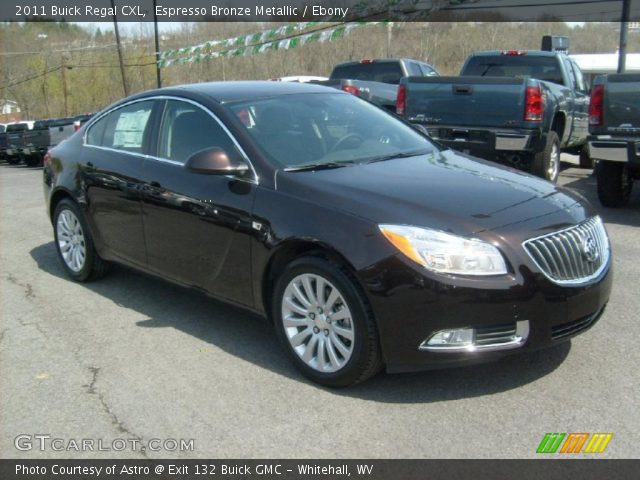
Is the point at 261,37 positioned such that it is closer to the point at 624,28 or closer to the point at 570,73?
the point at 624,28

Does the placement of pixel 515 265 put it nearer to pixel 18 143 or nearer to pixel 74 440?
pixel 74 440

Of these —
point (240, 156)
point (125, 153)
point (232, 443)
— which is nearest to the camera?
point (232, 443)

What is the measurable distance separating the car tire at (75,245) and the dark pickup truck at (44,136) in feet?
58.4

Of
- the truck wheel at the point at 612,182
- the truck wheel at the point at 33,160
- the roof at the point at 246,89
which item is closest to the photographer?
the roof at the point at 246,89

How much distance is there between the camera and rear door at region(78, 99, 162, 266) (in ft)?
16.6

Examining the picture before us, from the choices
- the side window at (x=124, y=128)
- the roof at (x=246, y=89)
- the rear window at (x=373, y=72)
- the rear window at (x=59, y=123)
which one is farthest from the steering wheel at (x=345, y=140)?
the rear window at (x=59, y=123)

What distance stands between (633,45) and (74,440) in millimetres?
62694

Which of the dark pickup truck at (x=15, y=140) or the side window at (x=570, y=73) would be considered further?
the dark pickup truck at (x=15, y=140)

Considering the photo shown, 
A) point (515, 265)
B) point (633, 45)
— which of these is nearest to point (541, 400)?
point (515, 265)

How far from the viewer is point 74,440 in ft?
11.0

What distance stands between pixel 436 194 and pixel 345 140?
1.07 m

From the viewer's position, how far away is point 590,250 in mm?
3779

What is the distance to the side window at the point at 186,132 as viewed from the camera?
179 inches

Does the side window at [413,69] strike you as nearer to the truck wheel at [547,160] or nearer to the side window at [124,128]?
the truck wheel at [547,160]
